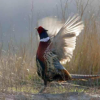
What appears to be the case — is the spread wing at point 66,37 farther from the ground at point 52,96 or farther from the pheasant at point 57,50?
the ground at point 52,96

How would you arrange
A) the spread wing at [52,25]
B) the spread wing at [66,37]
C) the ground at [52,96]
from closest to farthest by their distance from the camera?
→ the ground at [52,96], the spread wing at [66,37], the spread wing at [52,25]

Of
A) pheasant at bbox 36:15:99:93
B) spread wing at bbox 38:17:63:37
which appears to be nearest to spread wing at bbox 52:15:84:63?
pheasant at bbox 36:15:99:93

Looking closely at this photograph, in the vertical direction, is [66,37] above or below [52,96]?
above

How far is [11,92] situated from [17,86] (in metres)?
0.38

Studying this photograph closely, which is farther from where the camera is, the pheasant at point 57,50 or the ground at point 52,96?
the pheasant at point 57,50

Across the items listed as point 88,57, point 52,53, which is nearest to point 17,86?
point 52,53

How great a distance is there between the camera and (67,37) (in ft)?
15.5

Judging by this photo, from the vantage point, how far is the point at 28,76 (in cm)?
591

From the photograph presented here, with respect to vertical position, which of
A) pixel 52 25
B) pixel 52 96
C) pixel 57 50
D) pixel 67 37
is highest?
pixel 52 25

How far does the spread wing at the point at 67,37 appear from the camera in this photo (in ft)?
15.3

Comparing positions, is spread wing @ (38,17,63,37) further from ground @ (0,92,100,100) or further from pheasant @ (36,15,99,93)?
ground @ (0,92,100,100)

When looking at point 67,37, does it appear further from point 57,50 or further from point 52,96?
point 52,96

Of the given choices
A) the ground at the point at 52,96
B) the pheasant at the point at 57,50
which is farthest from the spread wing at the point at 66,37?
the ground at the point at 52,96

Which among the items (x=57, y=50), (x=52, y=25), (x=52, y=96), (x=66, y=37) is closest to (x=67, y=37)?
(x=66, y=37)
